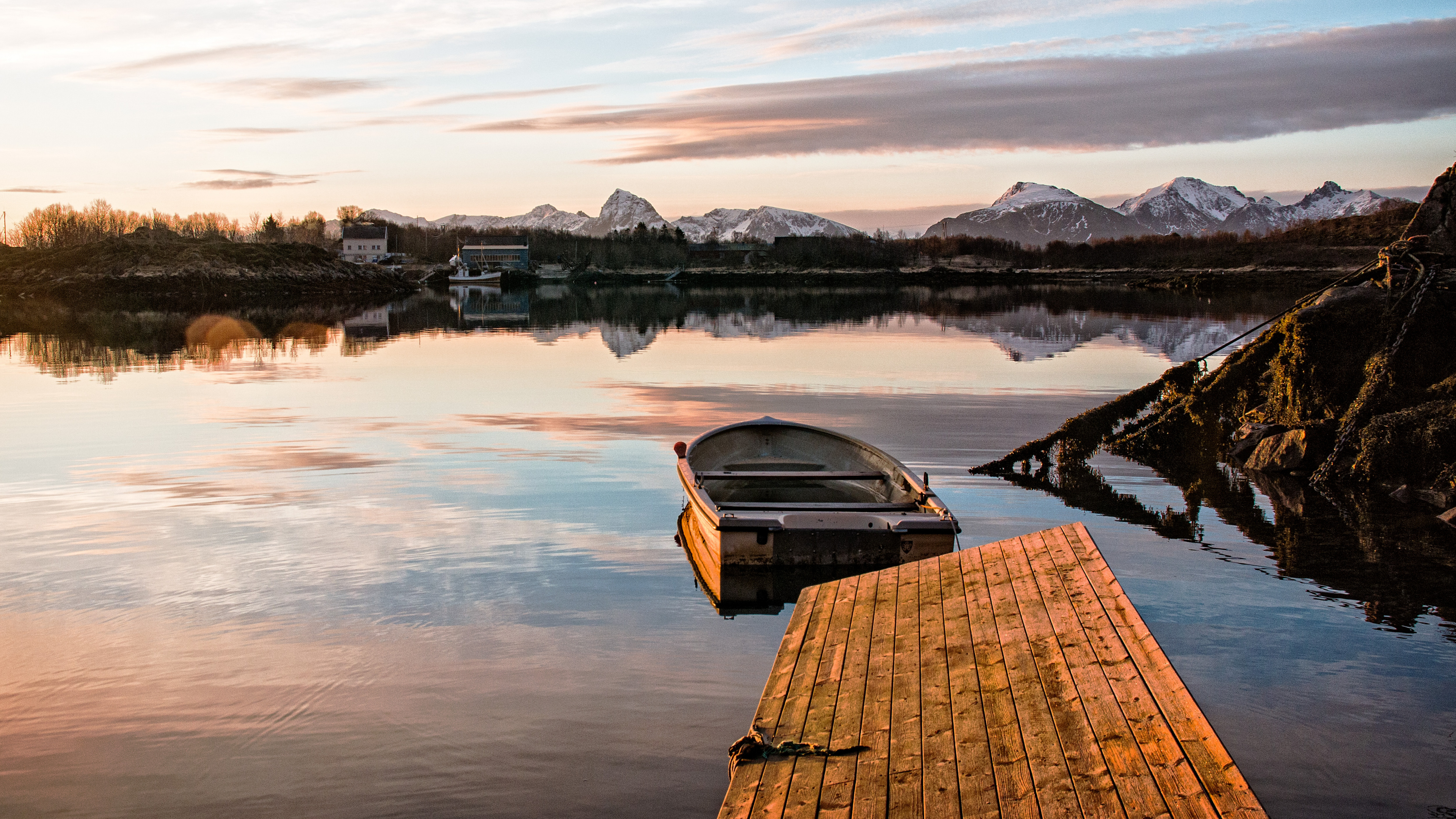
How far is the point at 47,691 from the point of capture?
8789 mm

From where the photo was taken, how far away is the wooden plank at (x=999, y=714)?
219 inches

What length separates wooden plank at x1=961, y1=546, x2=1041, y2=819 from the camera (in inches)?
219

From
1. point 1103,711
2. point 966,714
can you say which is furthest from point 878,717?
point 1103,711

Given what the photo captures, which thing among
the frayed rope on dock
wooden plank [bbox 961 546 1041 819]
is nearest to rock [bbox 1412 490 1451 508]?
Answer: wooden plank [bbox 961 546 1041 819]

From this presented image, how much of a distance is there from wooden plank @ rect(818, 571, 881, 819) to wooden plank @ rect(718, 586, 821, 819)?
39 centimetres

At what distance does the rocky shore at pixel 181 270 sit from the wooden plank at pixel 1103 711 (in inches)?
4542

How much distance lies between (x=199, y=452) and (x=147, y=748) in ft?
45.0

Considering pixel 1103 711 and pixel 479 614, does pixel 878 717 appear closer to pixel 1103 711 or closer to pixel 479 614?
pixel 1103 711

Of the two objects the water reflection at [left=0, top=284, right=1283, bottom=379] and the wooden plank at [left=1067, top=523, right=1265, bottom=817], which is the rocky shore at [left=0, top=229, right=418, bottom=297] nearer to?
the water reflection at [left=0, top=284, right=1283, bottom=379]

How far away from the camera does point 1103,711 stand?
6418 mm

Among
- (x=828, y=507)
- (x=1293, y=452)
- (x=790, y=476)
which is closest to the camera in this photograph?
(x=828, y=507)

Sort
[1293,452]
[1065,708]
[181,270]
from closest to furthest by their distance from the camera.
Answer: [1065,708], [1293,452], [181,270]

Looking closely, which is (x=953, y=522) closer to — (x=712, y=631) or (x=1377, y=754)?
(x=712, y=631)

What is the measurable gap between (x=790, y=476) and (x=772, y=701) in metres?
7.43
